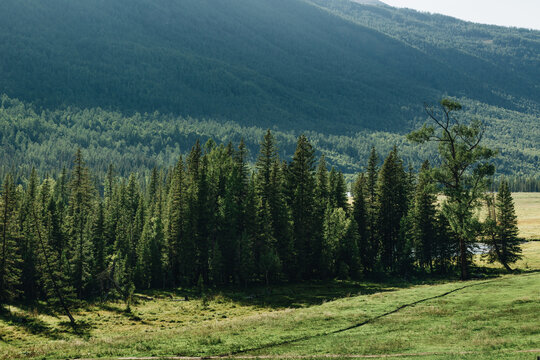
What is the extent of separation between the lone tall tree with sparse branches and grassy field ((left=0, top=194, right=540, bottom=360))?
29.9 feet

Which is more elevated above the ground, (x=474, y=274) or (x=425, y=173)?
(x=425, y=173)

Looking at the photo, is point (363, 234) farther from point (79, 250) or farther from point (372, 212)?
point (79, 250)

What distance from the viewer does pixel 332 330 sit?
35.2 meters

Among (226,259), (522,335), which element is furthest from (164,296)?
(522,335)

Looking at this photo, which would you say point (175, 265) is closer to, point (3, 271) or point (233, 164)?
point (233, 164)

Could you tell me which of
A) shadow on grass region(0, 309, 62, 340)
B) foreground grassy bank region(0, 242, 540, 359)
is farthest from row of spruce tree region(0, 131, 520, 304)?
foreground grassy bank region(0, 242, 540, 359)

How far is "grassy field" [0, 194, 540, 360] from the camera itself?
2914 centimetres

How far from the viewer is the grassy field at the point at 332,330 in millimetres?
29141

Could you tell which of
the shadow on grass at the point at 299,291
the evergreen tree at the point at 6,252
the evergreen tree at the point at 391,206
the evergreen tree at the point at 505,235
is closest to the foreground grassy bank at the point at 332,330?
the evergreen tree at the point at 6,252

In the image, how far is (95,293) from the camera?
70.6 metres

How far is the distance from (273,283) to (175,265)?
1626 cm

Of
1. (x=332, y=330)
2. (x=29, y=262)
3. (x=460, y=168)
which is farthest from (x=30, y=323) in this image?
(x=460, y=168)

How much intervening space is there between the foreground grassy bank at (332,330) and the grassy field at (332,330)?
0.06m

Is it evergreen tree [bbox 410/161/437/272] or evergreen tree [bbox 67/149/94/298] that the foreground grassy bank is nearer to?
evergreen tree [bbox 67/149/94/298]
